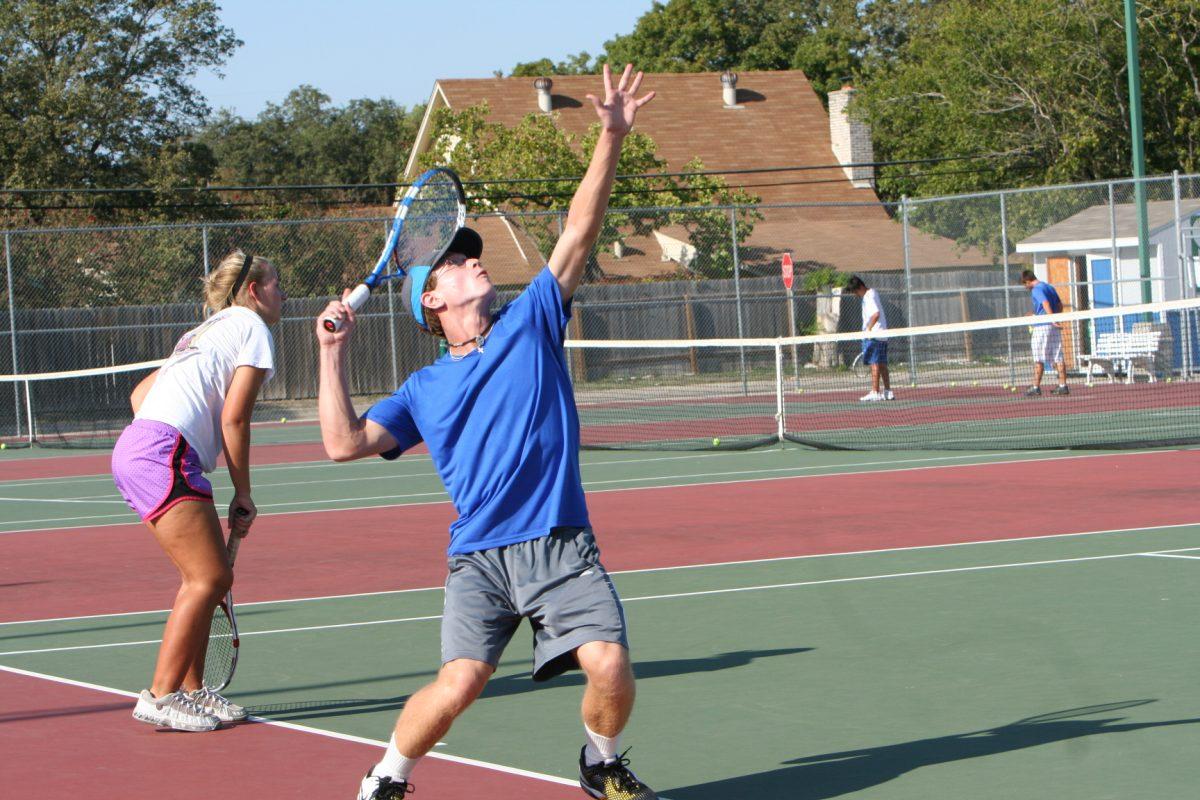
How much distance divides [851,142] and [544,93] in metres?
10.0

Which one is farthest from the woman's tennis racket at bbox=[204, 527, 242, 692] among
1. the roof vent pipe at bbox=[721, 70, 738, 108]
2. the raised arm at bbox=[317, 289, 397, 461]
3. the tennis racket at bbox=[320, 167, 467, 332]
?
the roof vent pipe at bbox=[721, 70, 738, 108]

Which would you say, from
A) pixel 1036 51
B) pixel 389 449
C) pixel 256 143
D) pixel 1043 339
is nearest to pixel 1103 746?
pixel 389 449

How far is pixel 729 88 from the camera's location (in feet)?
174

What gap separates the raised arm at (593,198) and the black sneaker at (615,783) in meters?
1.32

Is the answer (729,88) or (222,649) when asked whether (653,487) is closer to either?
(222,649)

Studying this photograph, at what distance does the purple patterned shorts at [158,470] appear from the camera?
5891mm

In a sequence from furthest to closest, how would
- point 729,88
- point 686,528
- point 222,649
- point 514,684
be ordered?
1. point 729,88
2. point 686,528
3. point 514,684
4. point 222,649

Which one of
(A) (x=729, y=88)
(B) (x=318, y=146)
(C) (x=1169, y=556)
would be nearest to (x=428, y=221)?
(C) (x=1169, y=556)

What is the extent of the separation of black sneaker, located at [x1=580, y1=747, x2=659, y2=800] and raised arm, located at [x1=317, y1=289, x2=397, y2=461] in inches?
42.7

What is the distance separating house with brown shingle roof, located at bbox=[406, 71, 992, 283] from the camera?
44156 millimetres

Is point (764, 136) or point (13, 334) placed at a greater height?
point (764, 136)

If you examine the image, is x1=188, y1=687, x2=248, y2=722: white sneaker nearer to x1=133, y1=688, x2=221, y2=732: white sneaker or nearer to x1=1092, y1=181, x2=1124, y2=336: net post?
x1=133, y1=688, x2=221, y2=732: white sneaker

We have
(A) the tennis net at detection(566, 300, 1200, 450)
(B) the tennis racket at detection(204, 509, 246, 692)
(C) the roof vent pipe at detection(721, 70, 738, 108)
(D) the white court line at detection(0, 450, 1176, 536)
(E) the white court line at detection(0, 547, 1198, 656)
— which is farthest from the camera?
(C) the roof vent pipe at detection(721, 70, 738, 108)

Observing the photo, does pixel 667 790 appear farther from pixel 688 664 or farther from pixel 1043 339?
pixel 1043 339
